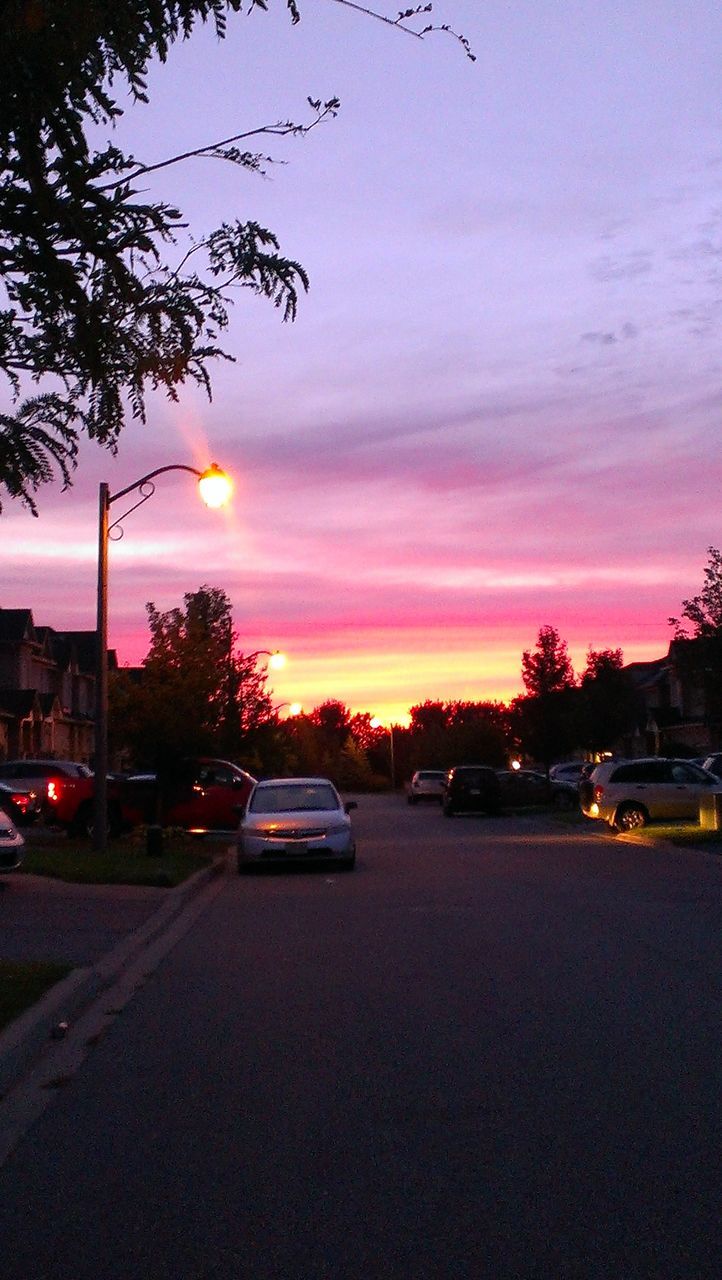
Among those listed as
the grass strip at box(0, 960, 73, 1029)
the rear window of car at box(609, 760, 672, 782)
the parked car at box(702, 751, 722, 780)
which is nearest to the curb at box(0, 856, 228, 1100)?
the grass strip at box(0, 960, 73, 1029)

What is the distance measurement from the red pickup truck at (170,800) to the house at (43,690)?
68.2ft

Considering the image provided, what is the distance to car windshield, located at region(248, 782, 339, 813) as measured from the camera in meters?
24.0

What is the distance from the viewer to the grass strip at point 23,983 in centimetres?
990

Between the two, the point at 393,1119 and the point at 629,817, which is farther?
the point at 629,817

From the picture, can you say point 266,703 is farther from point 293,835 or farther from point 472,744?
point 472,744

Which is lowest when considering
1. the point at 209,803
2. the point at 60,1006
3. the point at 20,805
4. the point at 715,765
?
the point at 60,1006

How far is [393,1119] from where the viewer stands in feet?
24.1

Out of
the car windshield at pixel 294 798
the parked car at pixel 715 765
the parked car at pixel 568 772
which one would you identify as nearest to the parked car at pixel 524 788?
the parked car at pixel 568 772

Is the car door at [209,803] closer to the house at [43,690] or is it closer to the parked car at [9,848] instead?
the parked car at [9,848]

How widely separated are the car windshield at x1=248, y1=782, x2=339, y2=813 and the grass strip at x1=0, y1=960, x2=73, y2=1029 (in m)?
11.8

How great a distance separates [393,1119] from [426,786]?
61563mm

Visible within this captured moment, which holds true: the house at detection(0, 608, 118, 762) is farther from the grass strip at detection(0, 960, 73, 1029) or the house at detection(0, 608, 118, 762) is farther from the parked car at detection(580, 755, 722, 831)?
the grass strip at detection(0, 960, 73, 1029)

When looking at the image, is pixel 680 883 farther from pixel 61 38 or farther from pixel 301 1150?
pixel 61 38

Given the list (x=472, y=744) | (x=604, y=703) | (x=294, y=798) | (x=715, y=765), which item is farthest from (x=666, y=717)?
(x=294, y=798)
